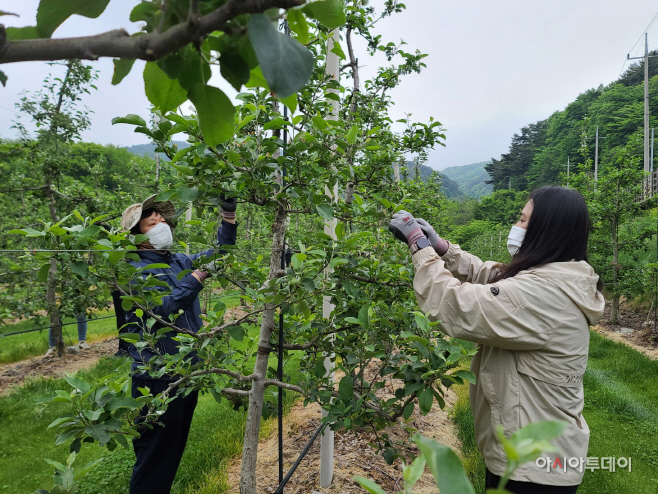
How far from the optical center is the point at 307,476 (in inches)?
117

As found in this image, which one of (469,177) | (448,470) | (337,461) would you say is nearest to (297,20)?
(448,470)

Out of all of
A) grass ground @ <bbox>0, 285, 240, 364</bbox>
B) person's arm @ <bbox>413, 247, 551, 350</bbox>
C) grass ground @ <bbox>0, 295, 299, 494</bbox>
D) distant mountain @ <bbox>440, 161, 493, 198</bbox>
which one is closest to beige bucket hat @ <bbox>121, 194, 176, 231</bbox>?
grass ground @ <bbox>0, 295, 299, 494</bbox>

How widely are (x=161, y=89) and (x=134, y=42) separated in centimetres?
17

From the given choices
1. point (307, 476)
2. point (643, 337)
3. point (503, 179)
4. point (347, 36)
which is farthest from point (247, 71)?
point (503, 179)

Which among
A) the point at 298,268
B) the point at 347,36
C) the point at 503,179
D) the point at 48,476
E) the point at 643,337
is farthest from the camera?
the point at 503,179

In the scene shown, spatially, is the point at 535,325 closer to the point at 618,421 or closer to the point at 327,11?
the point at 327,11

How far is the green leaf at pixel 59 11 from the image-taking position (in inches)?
17.6

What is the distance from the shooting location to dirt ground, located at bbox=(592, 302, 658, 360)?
23.6 ft

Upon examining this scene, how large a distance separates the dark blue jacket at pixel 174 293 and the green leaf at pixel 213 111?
4.42ft

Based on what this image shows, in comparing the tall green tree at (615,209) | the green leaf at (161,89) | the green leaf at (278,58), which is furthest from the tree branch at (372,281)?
the tall green tree at (615,209)

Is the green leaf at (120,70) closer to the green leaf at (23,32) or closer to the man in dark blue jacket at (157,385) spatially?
the green leaf at (23,32)

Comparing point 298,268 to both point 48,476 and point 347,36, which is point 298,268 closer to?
point 347,36

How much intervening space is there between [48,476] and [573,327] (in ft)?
13.5

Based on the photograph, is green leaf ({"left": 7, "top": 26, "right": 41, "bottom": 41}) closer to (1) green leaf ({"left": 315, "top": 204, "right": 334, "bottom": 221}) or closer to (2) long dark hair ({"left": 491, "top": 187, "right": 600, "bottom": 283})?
(1) green leaf ({"left": 315, "top": 204, "right": 334, "bottom": 221})
